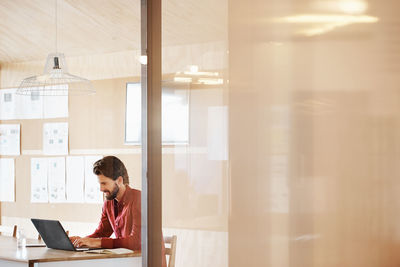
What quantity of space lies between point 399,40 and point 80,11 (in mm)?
2536

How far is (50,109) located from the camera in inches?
84.6

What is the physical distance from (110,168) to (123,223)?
0.27 metres

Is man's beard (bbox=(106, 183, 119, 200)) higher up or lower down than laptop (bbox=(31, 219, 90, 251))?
higher up

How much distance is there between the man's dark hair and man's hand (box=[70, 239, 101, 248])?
276 mm

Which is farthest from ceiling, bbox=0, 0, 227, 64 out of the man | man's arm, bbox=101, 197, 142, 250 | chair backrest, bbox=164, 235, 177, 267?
chair backrest, bbox=164, 235, 177, 267

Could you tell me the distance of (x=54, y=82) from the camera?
7.05 feet

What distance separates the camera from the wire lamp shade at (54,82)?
2092mm

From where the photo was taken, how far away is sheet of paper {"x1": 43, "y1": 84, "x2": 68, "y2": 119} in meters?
2.13

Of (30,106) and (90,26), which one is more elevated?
(90,26)

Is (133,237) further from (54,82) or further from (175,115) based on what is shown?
(54,82)

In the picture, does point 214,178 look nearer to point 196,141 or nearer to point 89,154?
point 196,141

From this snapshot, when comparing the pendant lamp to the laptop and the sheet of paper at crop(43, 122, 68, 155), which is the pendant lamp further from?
the laptop

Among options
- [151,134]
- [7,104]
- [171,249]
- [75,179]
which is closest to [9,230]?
[75,179]

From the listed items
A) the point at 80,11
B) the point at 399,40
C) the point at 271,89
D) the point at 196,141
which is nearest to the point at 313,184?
the point at 271,89
